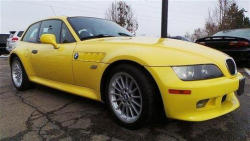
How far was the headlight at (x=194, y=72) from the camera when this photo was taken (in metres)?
2.14

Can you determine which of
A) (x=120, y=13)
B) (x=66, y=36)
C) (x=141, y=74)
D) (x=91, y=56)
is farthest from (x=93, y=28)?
(x=120, y=13)

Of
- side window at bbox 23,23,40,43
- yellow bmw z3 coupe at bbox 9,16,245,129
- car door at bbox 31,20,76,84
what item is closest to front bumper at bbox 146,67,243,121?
yellow bmw z3 coupe at bbox 9,16,245,129

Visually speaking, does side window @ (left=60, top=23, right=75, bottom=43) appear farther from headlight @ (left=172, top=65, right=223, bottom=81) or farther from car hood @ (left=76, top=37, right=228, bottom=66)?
headlight @ (left=172, top=65, right=223, bottom=81)

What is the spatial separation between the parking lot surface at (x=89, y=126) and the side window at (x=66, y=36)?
918mm

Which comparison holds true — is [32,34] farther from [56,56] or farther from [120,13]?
[120,13]

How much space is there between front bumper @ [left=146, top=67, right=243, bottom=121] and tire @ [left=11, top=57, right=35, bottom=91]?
284cm

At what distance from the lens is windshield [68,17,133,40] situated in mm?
3295

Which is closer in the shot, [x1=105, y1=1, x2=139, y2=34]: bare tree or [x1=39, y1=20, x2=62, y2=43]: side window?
[x1=39, y1=20, x2=62, y2=43]: side window

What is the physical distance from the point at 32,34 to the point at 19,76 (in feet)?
2.74

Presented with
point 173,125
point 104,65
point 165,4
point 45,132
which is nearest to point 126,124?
point 173,125

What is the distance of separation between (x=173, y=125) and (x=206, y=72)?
723 millimetres

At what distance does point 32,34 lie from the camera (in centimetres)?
428

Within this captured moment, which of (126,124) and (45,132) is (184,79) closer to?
(126,124)

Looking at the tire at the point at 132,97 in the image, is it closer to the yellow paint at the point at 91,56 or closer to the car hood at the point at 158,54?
the car hood at the point at 158,54
